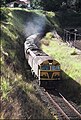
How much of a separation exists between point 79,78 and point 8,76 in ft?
32.2

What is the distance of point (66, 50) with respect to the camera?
38594 mm

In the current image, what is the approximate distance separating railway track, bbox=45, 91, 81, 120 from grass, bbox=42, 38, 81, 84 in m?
3.06

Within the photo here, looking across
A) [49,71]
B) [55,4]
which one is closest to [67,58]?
[49,71]

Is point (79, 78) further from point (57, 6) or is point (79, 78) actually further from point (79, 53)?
point (57, 6)

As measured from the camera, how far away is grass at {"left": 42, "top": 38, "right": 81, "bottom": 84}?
29362mm

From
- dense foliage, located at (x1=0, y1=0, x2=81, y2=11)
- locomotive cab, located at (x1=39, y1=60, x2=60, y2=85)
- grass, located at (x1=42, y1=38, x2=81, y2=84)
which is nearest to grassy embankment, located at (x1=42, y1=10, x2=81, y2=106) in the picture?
grass, located at (x1=42, y1=38, x2=81, y2=84)

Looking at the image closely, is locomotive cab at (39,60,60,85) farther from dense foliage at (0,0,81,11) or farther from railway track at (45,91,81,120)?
dense foliage at (0,0,81,11)

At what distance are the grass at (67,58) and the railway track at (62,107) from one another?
3.06 m

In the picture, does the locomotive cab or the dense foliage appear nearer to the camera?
the locomotive cab

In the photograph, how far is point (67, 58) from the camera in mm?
34531

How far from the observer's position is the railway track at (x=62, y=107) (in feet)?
68.5

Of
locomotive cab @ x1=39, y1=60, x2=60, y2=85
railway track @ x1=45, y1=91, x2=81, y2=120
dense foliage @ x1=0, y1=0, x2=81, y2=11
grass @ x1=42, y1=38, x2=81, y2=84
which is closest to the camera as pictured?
railway track @ x1=45, y1=91, x2=81, y2=120

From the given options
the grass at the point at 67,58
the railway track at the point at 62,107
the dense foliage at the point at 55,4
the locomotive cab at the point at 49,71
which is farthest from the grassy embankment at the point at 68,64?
the dense foliage at the point at 55,4

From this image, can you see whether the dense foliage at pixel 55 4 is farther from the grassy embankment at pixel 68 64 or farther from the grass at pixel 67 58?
the grass at pixel 67 58
